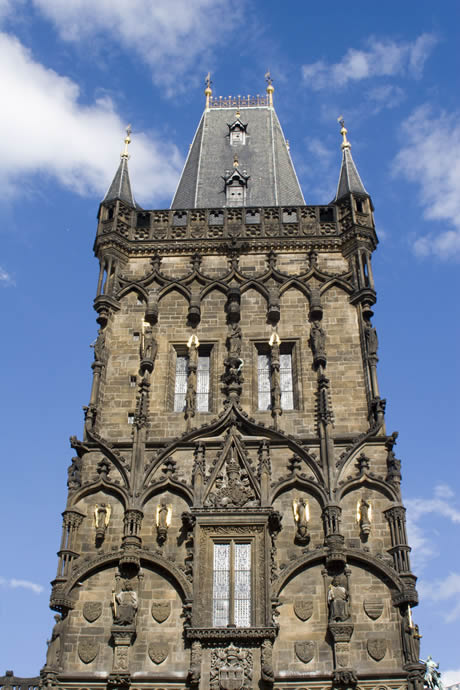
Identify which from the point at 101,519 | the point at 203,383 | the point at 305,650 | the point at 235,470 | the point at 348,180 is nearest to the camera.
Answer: the point at 305,650

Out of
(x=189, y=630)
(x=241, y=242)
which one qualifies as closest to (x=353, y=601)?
(x=189, y=630)

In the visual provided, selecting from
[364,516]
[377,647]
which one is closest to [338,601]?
[377,647]

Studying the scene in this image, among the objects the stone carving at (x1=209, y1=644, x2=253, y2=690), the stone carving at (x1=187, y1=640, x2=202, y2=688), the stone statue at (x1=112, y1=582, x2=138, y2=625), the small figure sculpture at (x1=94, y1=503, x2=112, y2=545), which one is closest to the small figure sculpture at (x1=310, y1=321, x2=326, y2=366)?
the small figure sculpture at (x1=94, y1=503, x2=112, y2=545)

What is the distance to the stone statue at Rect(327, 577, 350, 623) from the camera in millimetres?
17547

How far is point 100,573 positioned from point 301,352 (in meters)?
7.29

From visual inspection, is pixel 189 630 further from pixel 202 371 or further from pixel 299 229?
pixel 299 229

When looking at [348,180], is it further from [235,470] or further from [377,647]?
[377,647]

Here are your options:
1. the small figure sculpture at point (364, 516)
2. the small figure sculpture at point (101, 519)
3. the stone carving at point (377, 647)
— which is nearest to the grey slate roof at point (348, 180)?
the small figure sculpture at point (364, 516)

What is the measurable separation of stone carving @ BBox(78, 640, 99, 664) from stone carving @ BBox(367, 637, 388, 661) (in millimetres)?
5376

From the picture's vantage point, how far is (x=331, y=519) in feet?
61.3

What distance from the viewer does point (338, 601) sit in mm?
17703

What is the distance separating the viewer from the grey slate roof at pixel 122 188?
25.5 m

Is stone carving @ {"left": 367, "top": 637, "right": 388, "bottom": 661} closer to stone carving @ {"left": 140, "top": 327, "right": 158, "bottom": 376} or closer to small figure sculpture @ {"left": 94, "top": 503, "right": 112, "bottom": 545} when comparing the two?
small figure sculpture @ {"left": 94, "top": 503, "right": 112, "bottom": 545}

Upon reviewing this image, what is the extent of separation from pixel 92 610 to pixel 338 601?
4.99 m
